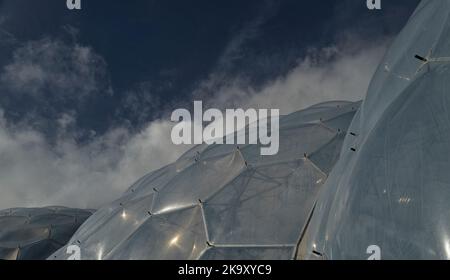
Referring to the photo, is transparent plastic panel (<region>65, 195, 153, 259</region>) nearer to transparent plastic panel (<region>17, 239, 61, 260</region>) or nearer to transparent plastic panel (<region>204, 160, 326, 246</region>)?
transparent plastic panel (<region>204, 160, 326, 246</region>)

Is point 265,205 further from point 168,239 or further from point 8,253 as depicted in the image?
point 8,253

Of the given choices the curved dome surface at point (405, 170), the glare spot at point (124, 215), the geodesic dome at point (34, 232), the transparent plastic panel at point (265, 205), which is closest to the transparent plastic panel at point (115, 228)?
the glare spot at point (124, 215)

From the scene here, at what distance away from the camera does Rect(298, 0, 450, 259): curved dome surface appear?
3.49 meters

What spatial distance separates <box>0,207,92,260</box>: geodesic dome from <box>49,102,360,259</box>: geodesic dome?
21.6 feet

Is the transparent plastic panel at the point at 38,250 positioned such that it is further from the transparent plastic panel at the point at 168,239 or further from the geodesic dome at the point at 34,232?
the transparent plastic panel at the point at 168,239

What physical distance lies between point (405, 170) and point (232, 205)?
196 inches

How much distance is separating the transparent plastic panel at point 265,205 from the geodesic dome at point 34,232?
11873 millimetres

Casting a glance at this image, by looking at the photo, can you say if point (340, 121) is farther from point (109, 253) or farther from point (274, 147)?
point (109, 253)

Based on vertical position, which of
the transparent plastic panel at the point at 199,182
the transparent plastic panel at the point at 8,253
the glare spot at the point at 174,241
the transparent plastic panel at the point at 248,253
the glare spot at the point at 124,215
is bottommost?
the transparent plastic panel at the point at 8,253

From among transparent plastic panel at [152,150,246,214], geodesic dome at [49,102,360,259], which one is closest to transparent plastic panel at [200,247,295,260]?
geodesic dome at [49,102,360,259]

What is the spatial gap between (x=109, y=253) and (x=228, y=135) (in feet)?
19.2

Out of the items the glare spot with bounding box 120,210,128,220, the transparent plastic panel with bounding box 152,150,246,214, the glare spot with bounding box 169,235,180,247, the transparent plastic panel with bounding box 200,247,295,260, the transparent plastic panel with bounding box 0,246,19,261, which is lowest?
the transparent plastic panel with bounding box 0,246,19,261

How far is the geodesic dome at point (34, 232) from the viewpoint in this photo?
54.4 feet
